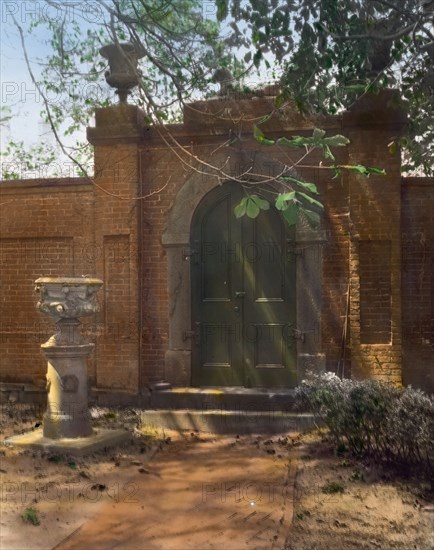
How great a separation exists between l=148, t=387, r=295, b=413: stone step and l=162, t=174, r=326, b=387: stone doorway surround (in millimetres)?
304

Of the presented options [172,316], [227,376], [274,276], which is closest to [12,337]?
[172,316]

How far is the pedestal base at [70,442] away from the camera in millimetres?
6191

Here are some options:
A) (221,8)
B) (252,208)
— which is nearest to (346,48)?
(221,8)

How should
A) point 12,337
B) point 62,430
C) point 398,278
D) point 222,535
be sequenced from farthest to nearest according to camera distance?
point 12,337
point 398,278
point 62,430
point 222,535

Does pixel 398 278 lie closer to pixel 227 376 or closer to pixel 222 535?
pixel 227 376

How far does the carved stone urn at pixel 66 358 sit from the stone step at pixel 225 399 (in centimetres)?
146

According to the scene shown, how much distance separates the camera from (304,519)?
4.68 metres

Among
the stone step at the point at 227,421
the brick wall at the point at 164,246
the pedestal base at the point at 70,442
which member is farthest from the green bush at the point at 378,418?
the pedestal base at the point at 70,442

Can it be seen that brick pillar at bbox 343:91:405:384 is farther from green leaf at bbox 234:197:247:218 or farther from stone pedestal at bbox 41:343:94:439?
green leaf at bbox 234:197:247:218

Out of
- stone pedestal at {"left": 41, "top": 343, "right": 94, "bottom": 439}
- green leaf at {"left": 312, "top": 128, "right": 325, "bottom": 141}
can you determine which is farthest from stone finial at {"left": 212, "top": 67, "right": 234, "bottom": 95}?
green leaf at {"left": 312, "top": 128, "right": 325, "bottom": 141}

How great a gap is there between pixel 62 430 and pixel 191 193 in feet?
11.9

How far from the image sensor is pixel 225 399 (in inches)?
306

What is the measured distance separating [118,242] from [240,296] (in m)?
1.93

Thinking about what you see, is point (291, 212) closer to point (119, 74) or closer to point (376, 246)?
point (376, 246)
